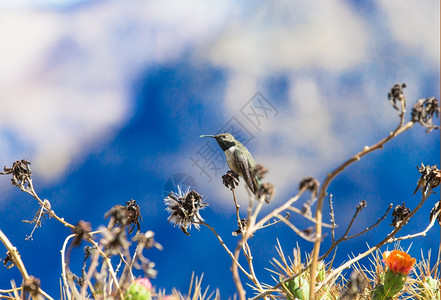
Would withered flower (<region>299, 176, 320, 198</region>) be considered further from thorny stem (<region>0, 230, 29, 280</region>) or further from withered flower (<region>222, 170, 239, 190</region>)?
withered flower (<region>222, 170, 239, 190</region>)

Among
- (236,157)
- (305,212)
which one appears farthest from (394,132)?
(236,157)

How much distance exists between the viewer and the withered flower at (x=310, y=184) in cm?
147

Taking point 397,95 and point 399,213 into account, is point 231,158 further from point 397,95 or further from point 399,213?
point 397,95

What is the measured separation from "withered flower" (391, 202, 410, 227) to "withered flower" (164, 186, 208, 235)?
1.14m

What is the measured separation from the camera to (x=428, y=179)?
103 inches

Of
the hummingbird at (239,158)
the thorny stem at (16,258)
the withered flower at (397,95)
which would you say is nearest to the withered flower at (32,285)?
the thorny stem at (16,258)

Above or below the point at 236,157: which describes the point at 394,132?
below

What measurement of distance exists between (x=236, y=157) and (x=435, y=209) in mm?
1965

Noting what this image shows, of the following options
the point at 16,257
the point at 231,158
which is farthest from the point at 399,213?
the point at 16,257

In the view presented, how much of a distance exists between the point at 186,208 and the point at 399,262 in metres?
1.32

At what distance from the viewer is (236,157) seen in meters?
4.33

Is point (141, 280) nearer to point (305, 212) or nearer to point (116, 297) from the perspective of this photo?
point (116, 297)

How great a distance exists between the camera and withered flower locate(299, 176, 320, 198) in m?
1.47

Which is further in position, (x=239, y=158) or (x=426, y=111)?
(x=239, y=158)
